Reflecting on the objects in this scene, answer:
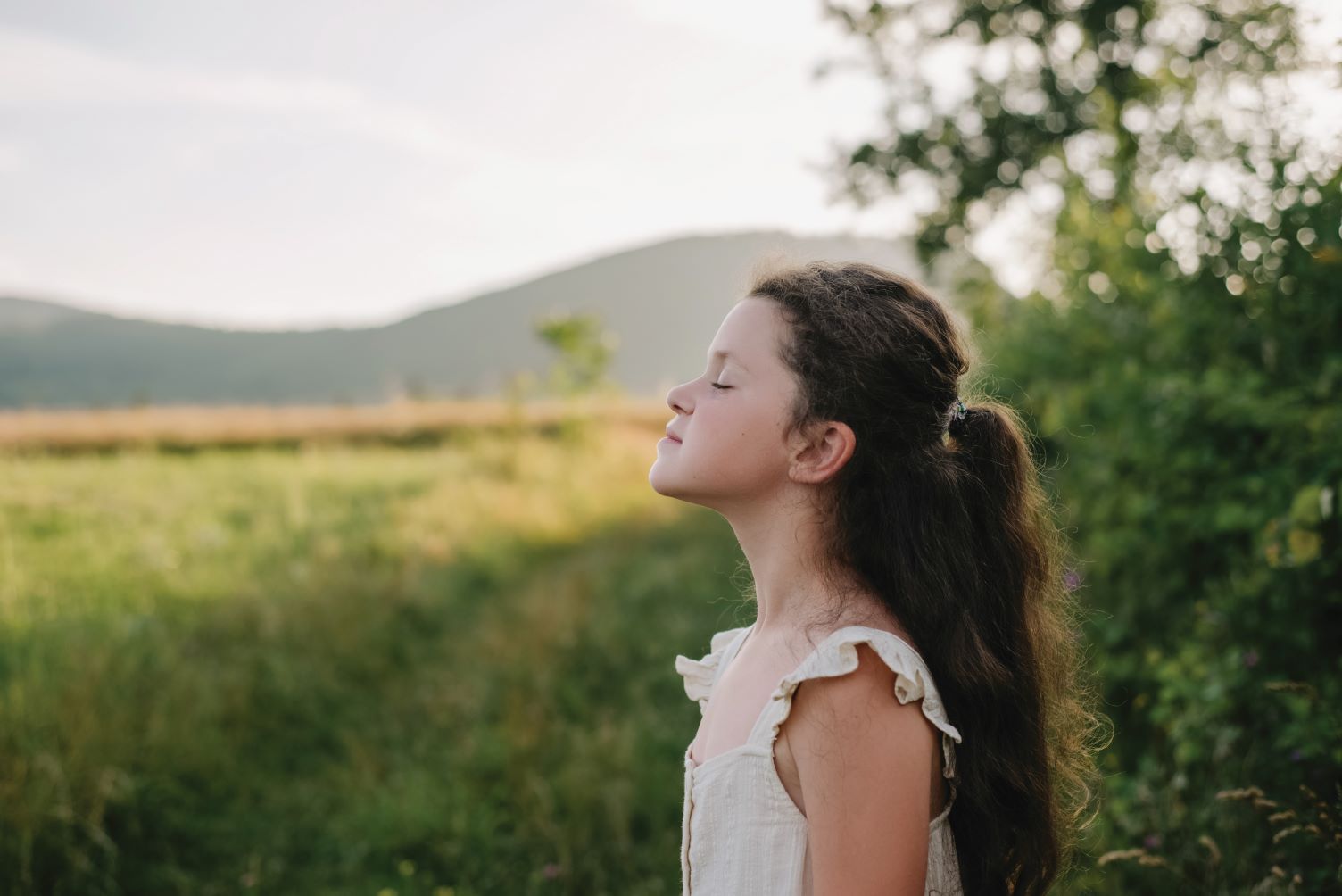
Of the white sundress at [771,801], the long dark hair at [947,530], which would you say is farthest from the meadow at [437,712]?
the white sundress at [771,801]

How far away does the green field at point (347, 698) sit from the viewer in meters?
3.54

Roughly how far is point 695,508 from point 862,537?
8.98 metres

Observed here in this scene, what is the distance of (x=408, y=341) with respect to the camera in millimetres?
60312

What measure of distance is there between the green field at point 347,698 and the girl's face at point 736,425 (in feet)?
5.09

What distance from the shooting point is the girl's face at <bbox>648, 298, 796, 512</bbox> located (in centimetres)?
160

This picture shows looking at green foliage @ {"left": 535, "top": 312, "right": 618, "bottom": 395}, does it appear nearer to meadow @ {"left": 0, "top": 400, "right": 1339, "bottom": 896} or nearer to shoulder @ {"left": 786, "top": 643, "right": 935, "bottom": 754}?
Answer: meadow @ {"left": 0, "top": 400, "right": 1339, "bottom": 896}

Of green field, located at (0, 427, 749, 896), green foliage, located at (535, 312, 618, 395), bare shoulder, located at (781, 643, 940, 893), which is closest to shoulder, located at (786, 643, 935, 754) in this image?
bare shoulder, located at (781, 643, 940, 893)

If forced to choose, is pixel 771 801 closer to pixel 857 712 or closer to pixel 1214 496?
pixel 857 712

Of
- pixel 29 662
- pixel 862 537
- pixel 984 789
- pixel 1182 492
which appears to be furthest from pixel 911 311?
pixel 29 662

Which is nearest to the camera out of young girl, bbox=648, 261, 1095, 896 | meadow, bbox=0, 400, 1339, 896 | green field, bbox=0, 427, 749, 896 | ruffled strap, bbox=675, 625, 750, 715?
young girl, bbox=648, 261, 1095, 896

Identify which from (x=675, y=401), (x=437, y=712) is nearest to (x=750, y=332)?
(x=675, y=401)

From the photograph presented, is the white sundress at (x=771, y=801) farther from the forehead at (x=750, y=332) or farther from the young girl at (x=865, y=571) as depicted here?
the forehead at (x=750, y=332)

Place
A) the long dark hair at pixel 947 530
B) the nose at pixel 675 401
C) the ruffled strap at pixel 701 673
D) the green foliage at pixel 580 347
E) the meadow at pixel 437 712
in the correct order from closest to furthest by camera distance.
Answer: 1. the long dark hair at pixel 947 530
2. the nose at pixel 675 401
3. the ruffled strap at pixel 701 673
4. the meadow at pixel 437 712
5. the green foliage at pixel 580 347

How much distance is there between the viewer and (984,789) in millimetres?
1533
